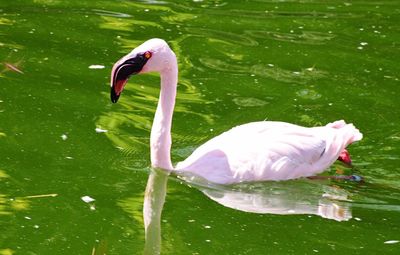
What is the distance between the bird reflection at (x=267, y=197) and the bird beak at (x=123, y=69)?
2.12ft

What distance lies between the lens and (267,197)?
7488 mm

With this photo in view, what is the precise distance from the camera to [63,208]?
7.04 m

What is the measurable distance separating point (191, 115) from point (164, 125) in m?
1.05

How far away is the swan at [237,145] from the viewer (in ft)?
24.9

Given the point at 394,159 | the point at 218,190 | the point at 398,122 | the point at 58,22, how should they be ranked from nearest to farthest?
the point at 218,190 < the point at 394,159 < the point at 398,122 < the point at 58,22

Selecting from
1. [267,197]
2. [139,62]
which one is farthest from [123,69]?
[267,197]

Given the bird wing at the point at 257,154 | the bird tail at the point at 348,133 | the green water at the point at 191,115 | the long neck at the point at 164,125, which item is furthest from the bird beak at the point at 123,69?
the bird tail at the point at 348,133

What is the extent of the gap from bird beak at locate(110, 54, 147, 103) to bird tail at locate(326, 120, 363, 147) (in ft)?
4.85

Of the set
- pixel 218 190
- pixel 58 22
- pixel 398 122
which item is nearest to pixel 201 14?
pixel 58 22

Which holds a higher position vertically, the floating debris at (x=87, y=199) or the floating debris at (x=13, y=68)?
the floating debris at (x=13, y=68)

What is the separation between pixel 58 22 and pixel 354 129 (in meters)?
3.97

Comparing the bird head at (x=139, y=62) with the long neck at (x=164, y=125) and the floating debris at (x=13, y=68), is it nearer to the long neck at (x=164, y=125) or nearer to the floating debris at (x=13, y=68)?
the long neck at (x=164, y=125)

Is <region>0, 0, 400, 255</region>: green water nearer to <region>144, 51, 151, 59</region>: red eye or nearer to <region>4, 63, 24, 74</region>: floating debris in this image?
<region>4, 63, 24, 74</region>: floating debris

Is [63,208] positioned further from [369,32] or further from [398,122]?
[369,32]
